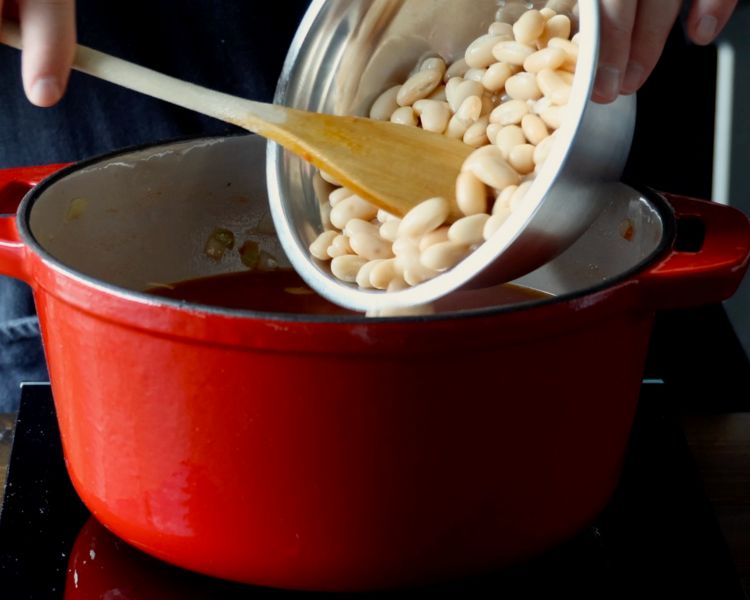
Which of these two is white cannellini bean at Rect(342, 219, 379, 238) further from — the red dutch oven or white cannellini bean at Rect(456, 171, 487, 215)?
the red dutch oven

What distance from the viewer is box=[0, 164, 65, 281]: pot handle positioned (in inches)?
23.3

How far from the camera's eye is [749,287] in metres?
1.20

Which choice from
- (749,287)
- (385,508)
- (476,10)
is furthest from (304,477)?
(749,287)

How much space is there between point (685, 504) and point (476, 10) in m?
0.34

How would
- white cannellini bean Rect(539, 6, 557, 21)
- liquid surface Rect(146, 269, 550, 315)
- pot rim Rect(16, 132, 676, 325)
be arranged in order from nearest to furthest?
1. pot rim Rect(16, 132, 676, 325)
2. white cannellini bean Rect(539, 6, 557, 21)
3. liquid surface Rect(146, 269, 550, 315)

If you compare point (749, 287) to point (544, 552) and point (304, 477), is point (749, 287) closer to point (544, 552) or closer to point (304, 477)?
point (544, 552)

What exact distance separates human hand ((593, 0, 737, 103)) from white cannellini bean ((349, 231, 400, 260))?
0.58 feet

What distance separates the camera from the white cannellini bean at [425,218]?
2.10ft

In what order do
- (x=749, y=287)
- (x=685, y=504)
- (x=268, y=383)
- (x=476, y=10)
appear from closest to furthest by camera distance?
(x=268, y=383) < (x=685, y=504) < (x=476, y=10) < (x=749, y=287)

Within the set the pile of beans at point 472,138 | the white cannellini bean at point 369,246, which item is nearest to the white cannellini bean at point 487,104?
the pile of beans at point 472,138

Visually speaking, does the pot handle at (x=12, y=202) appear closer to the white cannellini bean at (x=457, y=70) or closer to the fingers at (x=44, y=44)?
the fingers at (x=44, y=44)

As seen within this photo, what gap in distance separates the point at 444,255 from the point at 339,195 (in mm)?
142

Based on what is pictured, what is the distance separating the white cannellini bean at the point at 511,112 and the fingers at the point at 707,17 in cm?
11

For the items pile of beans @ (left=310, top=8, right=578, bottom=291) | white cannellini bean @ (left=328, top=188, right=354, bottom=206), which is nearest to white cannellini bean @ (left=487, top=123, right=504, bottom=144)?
pile of beans @ (left=310, top=8, right=578, bottom=291)
